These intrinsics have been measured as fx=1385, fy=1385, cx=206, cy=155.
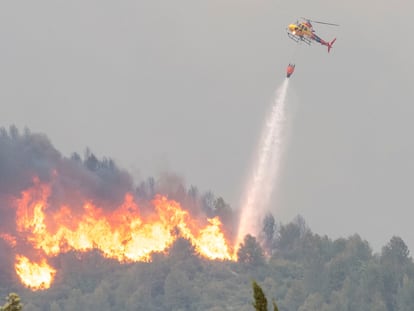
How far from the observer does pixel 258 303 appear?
238 ft

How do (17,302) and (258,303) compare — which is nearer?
(258,303)

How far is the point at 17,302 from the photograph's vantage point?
7812 cm

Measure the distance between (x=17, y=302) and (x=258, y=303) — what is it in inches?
570
